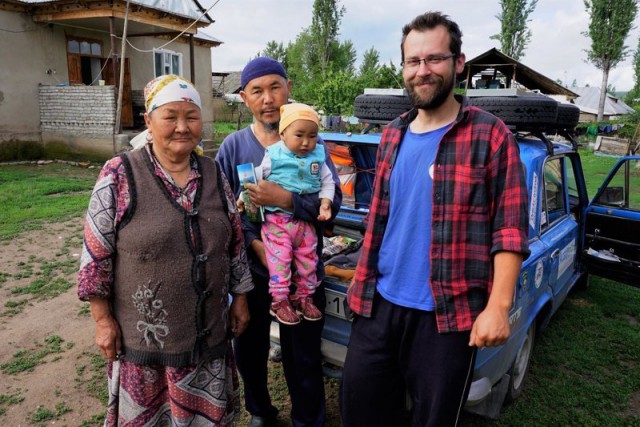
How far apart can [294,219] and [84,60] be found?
14.1 m

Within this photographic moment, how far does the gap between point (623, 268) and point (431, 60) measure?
3191 millimetres

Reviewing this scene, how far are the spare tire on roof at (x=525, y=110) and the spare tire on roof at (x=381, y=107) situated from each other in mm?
715

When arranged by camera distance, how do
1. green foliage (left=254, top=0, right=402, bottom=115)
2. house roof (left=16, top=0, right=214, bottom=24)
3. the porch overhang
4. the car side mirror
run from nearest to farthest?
the car side mirror < the porch overhang < house roof (left=16, top=0, right=214, bottom=24) < green foliage (left=254, top=0, right=402, bottom=115)

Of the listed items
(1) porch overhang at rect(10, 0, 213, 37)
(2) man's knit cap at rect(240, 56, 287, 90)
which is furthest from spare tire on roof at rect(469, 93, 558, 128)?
(1) porch overhang at rect(10, 0, 213, 37)

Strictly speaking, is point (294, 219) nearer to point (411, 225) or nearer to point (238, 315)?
point (238, 315)

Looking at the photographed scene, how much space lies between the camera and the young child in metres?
2.27

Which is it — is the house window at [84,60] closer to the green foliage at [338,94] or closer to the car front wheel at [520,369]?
the green foliage at [338,94]

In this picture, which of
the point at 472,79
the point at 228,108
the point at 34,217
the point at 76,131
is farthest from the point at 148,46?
the point at 472,79

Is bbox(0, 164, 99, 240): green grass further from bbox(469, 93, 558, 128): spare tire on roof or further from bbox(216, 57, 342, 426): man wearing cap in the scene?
bbox(469, 93, 558, 128): spare tire on roof

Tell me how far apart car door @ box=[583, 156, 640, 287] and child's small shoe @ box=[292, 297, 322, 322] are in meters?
2.96

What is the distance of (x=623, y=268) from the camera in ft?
12.7

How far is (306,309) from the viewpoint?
7.66 ft

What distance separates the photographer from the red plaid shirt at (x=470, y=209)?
5.57ft

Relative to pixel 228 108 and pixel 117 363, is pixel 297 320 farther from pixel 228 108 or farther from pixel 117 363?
pixel 228 108
